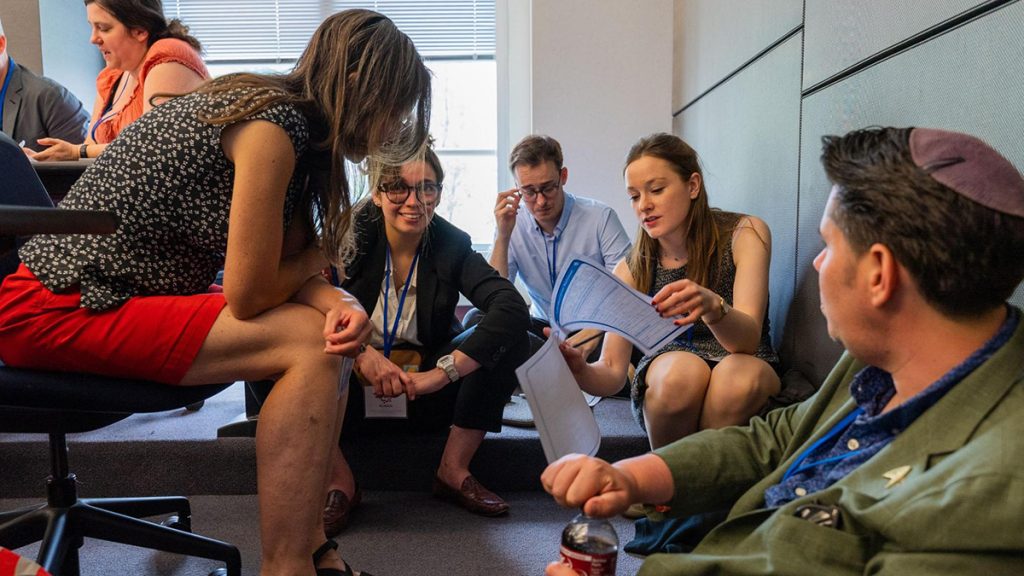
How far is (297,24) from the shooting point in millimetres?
4445

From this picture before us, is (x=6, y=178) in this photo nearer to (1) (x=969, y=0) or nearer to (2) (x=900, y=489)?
(2) (x=900, y=489)

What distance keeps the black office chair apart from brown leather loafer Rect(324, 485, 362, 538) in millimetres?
292

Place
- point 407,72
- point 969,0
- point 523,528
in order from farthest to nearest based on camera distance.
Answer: point 523,528 → point 407,72 → point 969,0

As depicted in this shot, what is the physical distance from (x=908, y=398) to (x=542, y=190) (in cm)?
206

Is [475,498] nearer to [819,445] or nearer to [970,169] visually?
[819,445]

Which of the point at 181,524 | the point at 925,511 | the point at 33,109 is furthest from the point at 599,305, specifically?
the point at 33,109

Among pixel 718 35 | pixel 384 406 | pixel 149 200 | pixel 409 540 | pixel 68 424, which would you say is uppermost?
pixel 718 35

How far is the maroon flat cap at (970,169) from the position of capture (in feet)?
2.31

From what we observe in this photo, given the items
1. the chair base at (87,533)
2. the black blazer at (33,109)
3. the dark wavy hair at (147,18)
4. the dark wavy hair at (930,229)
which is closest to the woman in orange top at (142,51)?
the dark wavy hair at (147,18)

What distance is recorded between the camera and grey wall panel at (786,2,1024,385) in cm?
110

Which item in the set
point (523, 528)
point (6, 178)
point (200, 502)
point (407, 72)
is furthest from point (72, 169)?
point (523, 528)

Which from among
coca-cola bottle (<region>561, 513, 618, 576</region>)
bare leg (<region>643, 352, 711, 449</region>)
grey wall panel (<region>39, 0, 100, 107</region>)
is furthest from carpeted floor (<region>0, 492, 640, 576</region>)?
grey wall panel (<region>39, 0, 100, 107</region>)

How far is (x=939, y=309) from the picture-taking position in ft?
2.48

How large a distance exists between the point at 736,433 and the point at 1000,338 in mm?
332
